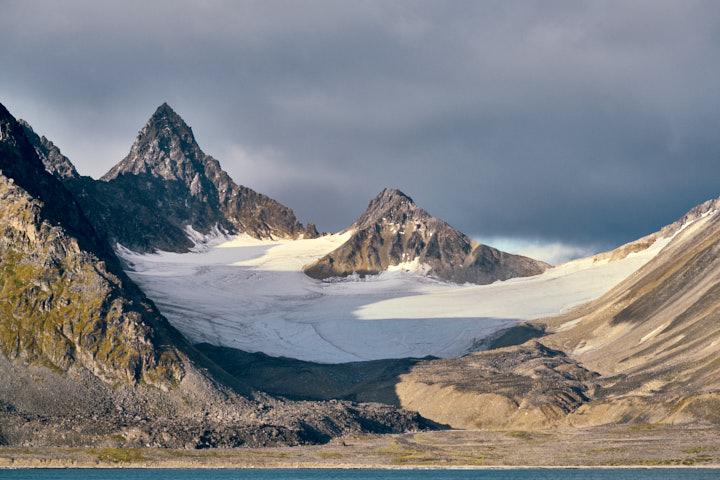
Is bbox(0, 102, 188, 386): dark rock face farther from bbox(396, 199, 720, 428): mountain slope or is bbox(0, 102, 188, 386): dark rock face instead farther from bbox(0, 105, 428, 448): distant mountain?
bbox(396, 199, 720, 428): mountain slope

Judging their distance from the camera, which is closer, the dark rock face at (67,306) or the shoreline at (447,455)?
the shoreline at (447,455)

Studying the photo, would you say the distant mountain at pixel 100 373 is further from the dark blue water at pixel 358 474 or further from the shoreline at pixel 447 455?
the dark blue water at pixel 358 474

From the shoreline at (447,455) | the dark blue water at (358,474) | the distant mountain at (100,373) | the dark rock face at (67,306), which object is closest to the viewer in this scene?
the dark blue water at (358,474)

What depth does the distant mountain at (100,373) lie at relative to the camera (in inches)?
Answer: 4884

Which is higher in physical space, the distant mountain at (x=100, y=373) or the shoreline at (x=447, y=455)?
the distant mountain at (x=100, y=373)

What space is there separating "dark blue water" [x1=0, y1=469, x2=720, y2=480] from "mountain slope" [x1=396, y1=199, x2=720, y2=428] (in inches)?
1061

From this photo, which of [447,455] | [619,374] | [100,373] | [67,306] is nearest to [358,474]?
[447,455]

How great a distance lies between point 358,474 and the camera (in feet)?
366

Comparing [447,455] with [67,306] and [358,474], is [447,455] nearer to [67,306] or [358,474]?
[358,474]

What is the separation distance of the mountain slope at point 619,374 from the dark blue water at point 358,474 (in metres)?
26.9

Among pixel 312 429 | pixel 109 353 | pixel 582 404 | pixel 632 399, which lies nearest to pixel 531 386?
pixel 582 404

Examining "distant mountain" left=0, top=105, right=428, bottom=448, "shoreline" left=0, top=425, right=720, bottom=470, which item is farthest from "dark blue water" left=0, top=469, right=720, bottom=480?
"distant mountain" left=0, top=105, right=428, bottom=448

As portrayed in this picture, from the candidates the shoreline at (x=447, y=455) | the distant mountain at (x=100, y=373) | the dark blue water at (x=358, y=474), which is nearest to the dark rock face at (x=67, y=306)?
A: the distant mountain at (x=100, y=373)

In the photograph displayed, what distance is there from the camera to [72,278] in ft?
488
